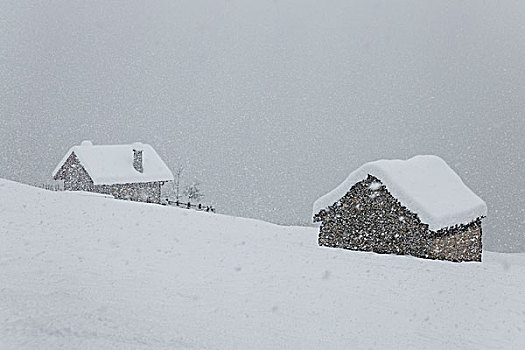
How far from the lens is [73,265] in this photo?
493 inches

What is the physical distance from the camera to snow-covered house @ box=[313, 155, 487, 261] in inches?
667

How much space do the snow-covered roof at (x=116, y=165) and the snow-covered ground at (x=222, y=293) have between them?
725 inches

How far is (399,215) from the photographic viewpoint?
17.2 m

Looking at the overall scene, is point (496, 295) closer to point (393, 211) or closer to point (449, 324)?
point (449, 324)

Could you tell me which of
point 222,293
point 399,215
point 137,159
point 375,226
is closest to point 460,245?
point 399,215

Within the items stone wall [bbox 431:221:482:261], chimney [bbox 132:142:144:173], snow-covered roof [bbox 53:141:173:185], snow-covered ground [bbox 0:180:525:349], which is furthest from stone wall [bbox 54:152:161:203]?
stone wall [bbox 431:221:482:261]

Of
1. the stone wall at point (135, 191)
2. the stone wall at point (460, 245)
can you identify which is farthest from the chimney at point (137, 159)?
the stone wall at point (460, 245)

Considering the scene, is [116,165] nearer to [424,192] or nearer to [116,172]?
[116,172]

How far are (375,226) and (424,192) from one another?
174 centimetres

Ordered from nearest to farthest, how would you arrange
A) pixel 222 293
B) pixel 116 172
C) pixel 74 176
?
1. pixel 222 293
2. pixel 116 172
3. pixel 74 176

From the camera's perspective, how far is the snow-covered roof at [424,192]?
17.0m

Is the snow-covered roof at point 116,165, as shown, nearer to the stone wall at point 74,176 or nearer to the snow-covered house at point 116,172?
the snow-covered house at point 116,172

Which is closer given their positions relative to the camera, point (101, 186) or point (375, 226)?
point (375, 226)

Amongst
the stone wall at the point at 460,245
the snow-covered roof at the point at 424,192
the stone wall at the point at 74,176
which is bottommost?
the stone wall at the point at 460,245
